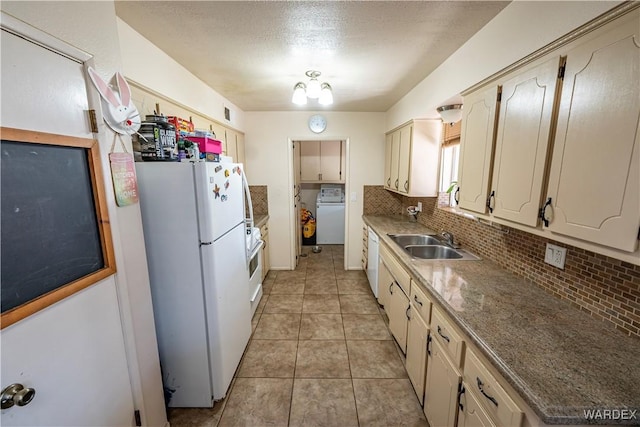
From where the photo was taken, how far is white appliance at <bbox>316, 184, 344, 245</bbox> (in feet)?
16.7

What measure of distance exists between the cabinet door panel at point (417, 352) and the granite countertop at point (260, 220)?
84.9 inches

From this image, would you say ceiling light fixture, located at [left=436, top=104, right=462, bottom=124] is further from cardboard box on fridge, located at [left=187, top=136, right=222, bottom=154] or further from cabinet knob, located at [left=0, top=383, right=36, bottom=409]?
cabinet knob, located at [left=0, top=383, right=36, bottom=409]

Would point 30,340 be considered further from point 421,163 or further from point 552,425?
point 421,163

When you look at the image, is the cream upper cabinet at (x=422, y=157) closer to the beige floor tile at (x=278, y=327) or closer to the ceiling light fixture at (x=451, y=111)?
the ceiling light fixture at (x=451, y=111)

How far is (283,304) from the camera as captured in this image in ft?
9.87

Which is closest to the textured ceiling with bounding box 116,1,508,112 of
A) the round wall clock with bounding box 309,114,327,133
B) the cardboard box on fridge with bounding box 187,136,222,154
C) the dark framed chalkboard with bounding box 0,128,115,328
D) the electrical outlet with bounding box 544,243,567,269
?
the cardboard box on fridge with bounding box 187,136,222,154

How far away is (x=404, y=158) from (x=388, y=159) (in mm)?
655

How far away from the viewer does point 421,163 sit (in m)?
2.67

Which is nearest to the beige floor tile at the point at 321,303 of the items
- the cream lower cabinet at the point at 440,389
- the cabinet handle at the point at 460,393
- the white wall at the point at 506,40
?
the cream lower cabinet at the point at 440,389

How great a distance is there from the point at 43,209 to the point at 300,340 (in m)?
2.09

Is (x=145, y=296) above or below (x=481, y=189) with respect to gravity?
below

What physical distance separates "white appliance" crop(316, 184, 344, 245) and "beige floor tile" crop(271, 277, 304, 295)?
1.64 metres

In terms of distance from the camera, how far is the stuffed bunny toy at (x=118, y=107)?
1.06 m

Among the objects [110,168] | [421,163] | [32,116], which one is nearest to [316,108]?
[421,163]
